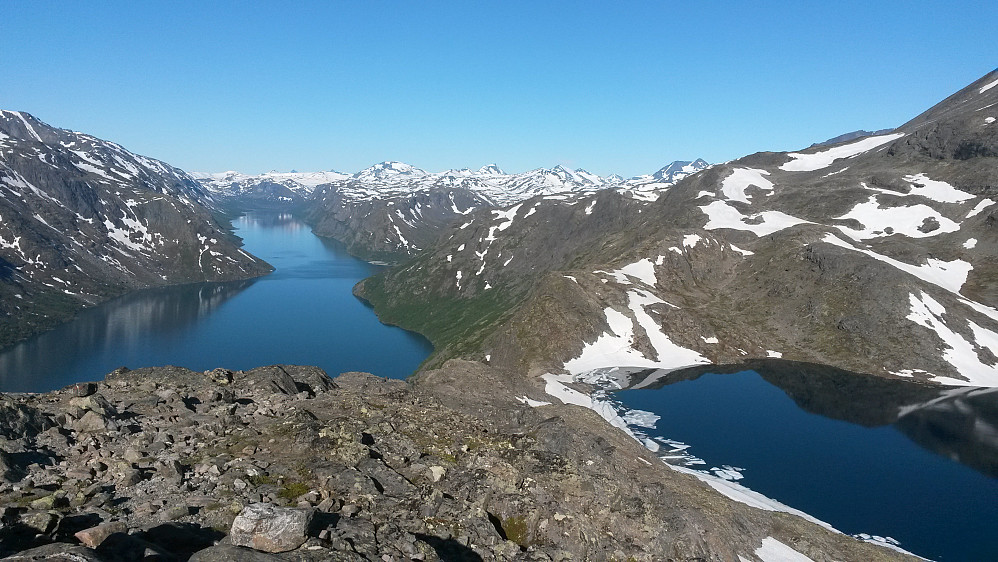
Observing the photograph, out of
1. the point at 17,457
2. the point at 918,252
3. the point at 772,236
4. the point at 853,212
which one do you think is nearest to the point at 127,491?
the point at 17,457

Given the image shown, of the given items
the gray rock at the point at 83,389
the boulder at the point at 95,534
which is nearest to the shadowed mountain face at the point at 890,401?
the gray rock at the point at 83,389

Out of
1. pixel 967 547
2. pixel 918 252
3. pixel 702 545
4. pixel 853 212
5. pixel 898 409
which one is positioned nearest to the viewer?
pixel 702 545

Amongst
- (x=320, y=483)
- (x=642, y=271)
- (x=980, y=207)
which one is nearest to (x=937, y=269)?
(x=980, y=207)

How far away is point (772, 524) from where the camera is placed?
40.1 meters

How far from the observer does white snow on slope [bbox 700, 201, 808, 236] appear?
180 meters

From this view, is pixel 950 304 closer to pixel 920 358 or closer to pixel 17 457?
pixel 920 358

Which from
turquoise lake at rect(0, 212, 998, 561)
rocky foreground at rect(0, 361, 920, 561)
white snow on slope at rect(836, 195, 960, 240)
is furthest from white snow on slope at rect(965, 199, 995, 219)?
rocky foreground at rect(0, 361, 920, 561)

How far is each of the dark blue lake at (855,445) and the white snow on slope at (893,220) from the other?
89.2 meters

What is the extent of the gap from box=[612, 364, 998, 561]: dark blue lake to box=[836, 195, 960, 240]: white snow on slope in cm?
8919

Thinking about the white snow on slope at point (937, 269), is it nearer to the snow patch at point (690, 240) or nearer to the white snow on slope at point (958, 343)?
the white snow on slope at point (958, 343)

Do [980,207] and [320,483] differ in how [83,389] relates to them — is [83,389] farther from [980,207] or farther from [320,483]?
[980,207]

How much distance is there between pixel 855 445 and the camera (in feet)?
267

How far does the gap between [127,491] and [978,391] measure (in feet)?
458

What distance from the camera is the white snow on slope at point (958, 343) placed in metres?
109
